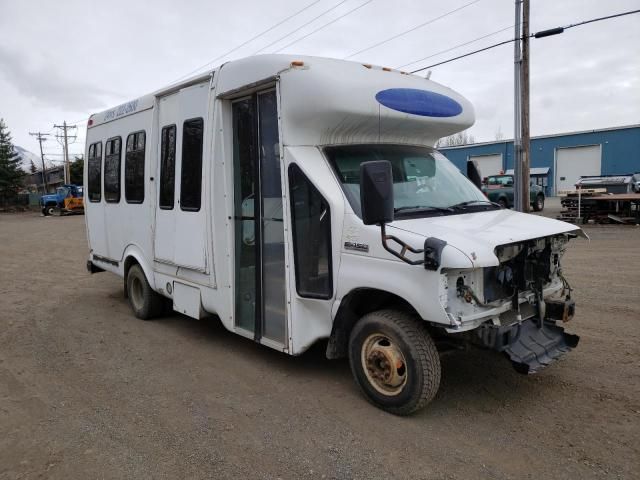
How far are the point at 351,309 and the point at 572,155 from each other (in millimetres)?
42872

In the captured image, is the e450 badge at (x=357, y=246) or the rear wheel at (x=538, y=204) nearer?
the e450 badge at (x=357, y=246)

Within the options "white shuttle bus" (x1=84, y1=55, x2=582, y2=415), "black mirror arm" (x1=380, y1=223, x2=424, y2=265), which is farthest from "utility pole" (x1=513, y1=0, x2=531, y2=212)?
"black mirror arm" (x1=380, y1=223, x2=424, y2=265)

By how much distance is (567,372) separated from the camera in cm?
471

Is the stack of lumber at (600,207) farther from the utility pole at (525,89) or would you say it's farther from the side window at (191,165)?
the side window at (191,165)

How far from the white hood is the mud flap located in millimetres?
716

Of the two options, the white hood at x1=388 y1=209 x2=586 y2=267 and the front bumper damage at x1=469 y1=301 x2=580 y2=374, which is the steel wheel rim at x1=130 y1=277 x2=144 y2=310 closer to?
the white hood at x1=388 y1=209 x2=586 y2=267

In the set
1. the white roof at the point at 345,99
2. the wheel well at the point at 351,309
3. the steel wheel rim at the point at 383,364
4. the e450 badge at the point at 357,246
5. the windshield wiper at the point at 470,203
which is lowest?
the steel wheel rim at the point at 383,364

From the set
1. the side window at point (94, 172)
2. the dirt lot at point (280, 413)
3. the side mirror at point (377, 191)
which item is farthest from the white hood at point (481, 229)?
the side window at point (94, 172)

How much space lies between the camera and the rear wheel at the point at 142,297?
22.6ft

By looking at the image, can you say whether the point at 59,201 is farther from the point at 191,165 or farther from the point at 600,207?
the point at 191,165

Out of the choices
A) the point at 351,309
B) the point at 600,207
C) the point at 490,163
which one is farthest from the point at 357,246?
the point at 490,163

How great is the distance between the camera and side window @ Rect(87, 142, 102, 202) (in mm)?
7891

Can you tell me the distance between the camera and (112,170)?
24.6 feet

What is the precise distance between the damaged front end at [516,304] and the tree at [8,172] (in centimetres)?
6337
